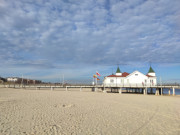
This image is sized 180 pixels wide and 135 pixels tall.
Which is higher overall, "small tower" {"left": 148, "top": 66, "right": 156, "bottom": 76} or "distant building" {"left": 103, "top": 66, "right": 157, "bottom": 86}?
"small tower" {"left": 148, "top": 66, "right": 156, "bottom": 76}

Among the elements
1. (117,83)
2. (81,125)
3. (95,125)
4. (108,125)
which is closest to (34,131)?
(81,125)

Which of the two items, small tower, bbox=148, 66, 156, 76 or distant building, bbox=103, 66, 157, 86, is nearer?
distant building, bbox=103, 66, 157, 86

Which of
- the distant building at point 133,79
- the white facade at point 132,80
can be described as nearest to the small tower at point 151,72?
the distant building at point 133,79

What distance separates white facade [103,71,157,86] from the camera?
38938mm

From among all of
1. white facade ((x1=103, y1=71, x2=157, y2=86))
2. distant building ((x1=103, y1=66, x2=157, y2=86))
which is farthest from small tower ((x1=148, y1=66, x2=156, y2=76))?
white facade ((x1=103, y1=71, x2=157, y2=86))

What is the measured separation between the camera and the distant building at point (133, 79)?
39.0 meters

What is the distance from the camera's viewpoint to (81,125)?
27.1 feet

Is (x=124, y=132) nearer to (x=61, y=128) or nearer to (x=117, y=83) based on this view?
(x=61, y=128)

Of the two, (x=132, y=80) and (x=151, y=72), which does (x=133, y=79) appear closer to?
(x=132, y=80)

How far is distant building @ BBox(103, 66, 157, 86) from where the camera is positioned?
39031 millimetres

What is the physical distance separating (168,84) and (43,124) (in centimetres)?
3513

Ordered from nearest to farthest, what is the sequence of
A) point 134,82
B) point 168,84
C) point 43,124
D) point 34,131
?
point 34,131
point 43,124
point 168,84
point 134,82

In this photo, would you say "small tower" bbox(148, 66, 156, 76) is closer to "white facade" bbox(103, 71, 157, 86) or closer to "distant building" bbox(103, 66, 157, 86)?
"distant building" bbox(103, 66, 157, 86)

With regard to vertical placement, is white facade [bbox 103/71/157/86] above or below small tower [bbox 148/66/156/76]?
below
